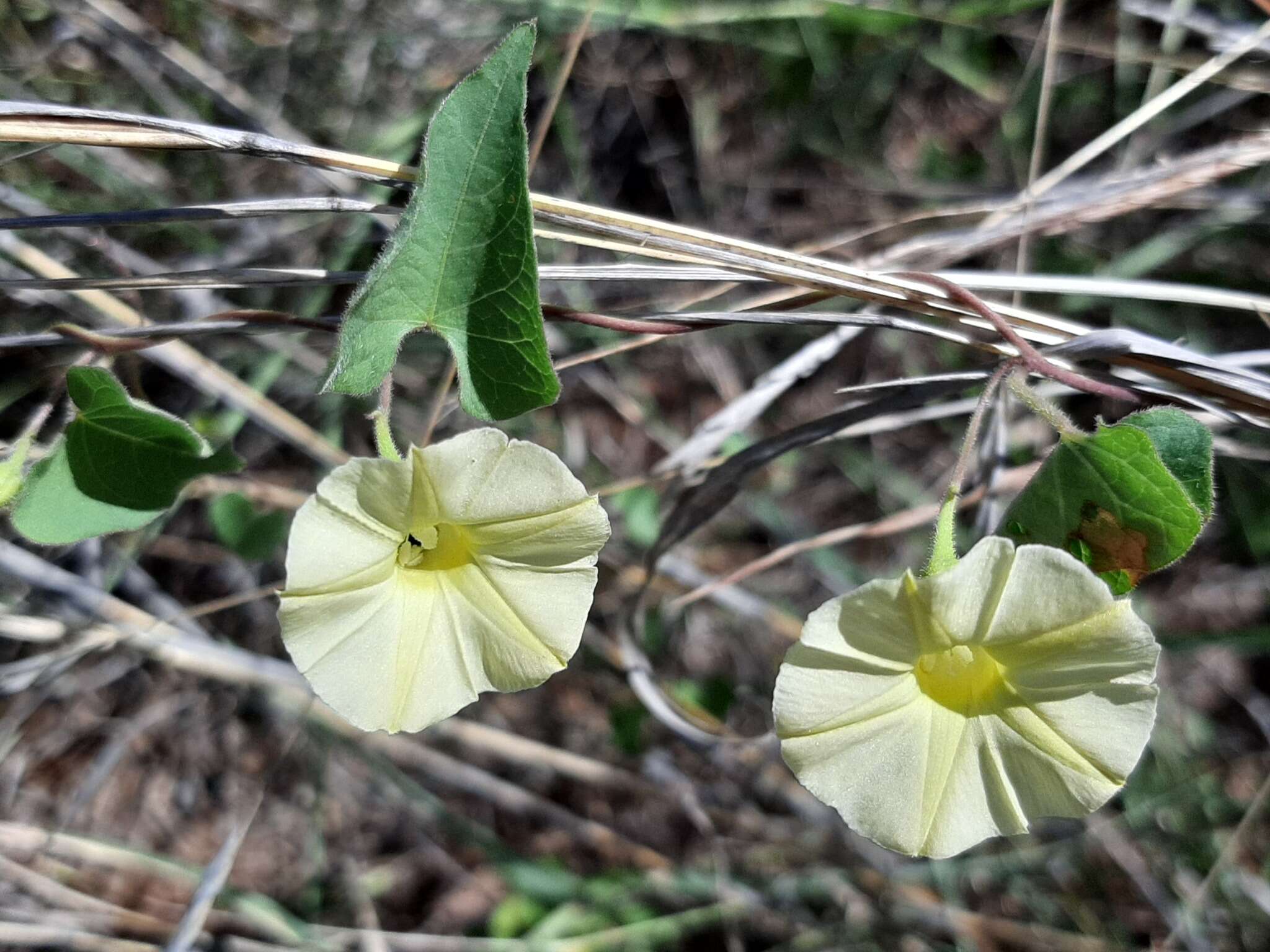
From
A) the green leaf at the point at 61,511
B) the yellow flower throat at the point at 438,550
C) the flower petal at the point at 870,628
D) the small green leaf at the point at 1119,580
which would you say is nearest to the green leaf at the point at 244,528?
the green leaf at the point at 61,511

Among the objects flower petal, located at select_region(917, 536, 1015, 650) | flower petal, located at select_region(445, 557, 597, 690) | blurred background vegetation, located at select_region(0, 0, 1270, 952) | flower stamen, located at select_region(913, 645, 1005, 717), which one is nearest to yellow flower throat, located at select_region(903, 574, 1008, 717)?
flower stamen, located at select_region(913, 645, 1005, 717)

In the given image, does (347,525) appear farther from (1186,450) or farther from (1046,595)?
(1186,450)

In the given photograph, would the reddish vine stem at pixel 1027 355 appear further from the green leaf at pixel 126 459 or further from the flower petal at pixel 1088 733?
the green leaf at pixel 126 459

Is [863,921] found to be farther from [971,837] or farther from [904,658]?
[904,658]

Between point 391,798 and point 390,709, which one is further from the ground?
point 390,709

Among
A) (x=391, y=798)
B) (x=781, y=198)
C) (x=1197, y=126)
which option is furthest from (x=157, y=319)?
(x=1197, y=126)
